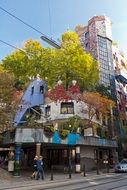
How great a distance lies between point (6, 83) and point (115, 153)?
2263 cm

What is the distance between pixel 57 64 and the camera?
138 feet

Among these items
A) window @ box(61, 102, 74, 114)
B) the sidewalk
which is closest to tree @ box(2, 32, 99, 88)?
window @ box(61, 102, 74, 114)

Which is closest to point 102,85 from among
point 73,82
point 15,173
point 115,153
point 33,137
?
point 73,82

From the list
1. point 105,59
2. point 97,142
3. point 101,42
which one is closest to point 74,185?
point 97,142

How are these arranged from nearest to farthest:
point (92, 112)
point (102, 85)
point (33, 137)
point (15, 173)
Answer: point (15, 173) < point (33, 137) < point (92, 112) < point (102, 85)

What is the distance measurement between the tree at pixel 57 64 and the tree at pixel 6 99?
49.9 ft

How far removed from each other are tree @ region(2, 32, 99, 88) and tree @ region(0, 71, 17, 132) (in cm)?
1522

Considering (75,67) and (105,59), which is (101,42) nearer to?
(105,59)

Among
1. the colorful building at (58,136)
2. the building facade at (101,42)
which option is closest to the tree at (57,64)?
the colorful building at (58,136)

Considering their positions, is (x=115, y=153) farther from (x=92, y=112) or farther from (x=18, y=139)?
(x=18, y=139)

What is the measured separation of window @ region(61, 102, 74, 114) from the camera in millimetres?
37906

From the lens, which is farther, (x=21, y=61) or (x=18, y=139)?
(x=21, y=61)

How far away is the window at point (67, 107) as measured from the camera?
37906mm

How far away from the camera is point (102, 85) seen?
44781 mm
